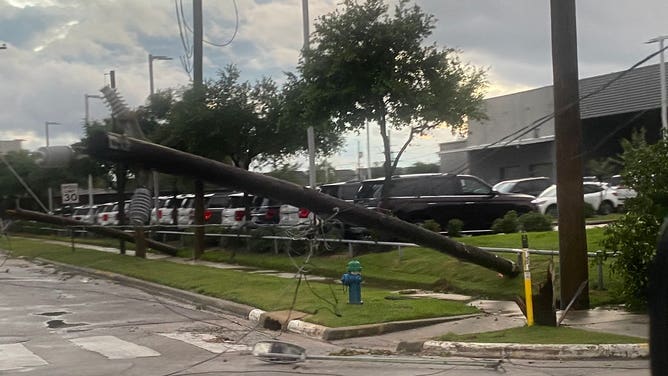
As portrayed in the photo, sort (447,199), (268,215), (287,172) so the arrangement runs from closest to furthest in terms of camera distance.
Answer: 1. (447,199)
2. (268,215)
3. (287,172)

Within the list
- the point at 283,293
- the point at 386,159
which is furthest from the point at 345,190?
the point at 283,293

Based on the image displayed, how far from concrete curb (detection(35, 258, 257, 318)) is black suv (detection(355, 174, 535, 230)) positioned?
5.70 m

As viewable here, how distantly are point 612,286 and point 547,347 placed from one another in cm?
438

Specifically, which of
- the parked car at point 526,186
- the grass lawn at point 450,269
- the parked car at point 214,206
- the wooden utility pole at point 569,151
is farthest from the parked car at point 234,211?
the wooden utility pole at point 569,151

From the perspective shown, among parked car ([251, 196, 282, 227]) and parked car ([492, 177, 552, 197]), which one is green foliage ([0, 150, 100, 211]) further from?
parked car ([492, 177, 552, 197])

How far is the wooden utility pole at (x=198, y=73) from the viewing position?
62.6 ft

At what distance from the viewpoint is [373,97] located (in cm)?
2069

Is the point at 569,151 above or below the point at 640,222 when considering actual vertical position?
above

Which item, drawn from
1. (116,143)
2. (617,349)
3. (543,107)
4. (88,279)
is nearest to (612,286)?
(617,349)

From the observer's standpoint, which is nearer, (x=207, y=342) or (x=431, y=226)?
(x=207, y=342)

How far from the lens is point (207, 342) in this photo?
10867mm

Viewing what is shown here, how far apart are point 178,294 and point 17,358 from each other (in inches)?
294

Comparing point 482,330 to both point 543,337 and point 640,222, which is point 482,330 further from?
point 640,222

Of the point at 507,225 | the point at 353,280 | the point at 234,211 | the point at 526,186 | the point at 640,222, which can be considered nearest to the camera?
the point at 640,222
